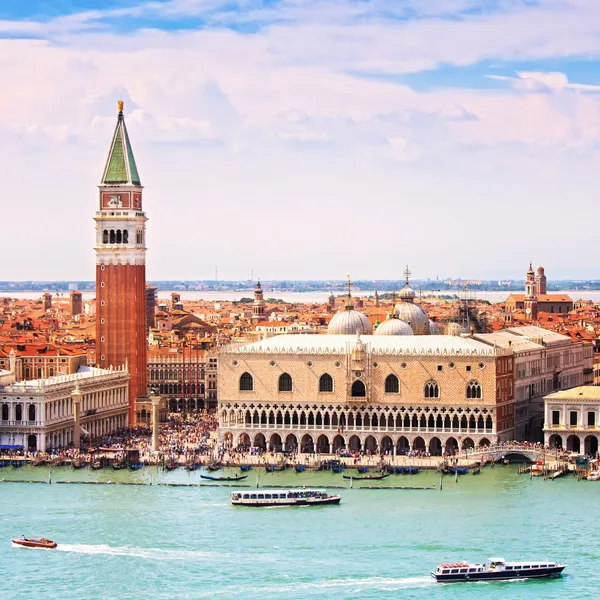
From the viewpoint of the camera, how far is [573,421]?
51.7 m

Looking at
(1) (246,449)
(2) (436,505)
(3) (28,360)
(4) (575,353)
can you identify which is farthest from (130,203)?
(2) (436,505)

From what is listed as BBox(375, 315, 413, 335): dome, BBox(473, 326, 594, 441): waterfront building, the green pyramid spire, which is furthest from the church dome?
the green pyramid spire

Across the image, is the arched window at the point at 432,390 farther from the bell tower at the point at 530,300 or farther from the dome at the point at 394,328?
the bell tower at the point at 530,300

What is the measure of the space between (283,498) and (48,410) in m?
12.3

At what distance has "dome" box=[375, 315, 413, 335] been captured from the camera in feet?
183

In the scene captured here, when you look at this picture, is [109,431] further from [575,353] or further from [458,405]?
[575,353]

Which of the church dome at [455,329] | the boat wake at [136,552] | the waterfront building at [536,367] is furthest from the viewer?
the church dome at [455,329]

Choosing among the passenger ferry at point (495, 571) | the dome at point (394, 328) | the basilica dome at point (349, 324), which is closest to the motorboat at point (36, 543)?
the passenger ferry at point (495, 571)

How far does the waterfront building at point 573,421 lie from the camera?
51312 mm

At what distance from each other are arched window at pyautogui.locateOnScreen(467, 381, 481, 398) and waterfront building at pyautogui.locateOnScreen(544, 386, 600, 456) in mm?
1932

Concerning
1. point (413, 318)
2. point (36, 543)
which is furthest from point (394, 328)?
point (36, 543)

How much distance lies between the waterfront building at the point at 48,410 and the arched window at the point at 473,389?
12.2 m

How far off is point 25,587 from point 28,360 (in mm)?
29022

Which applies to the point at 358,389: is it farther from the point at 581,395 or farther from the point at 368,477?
the point at 581,395
